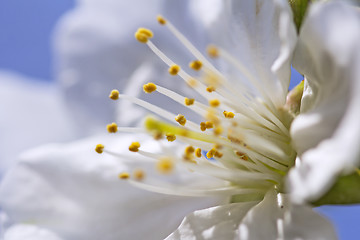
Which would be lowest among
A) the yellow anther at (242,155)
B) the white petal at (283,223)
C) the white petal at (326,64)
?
the white petal at (283,223)

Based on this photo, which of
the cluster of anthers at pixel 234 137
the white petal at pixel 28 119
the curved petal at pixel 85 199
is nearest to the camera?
the cluster of anthers at pixel 234 137

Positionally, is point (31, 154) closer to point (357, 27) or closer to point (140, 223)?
point (140, 223)

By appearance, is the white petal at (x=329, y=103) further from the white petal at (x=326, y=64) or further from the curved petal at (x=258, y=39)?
the curved petal at (x=258, y=39)

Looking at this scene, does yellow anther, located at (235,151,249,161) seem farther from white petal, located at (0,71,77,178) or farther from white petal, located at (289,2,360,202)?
white petal, located at (0,71,77,178)

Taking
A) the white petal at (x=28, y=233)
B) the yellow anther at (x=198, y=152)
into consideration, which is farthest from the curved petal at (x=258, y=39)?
the white petal at (x=28, y=233)

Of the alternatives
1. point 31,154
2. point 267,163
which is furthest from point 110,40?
point 267,163

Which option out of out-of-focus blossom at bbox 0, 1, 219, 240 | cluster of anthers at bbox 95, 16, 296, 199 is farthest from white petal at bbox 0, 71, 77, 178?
cluster of anthers at bbox 95, 16, 296, 199

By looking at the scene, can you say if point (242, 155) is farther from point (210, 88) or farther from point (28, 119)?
point (28, 119)
